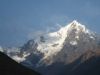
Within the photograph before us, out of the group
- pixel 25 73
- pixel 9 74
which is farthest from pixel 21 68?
pixel 9 74

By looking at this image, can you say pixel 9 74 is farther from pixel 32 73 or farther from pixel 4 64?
pixel 32 73

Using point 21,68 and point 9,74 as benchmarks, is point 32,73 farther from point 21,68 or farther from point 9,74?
point 9,74

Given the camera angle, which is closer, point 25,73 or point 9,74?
point 9,74

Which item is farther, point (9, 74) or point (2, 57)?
point (2, 57)

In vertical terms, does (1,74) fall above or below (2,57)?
below

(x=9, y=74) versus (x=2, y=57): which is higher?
(x=2, y=57)

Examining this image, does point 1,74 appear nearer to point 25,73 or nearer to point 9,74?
point 9,74

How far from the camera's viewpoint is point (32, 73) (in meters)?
94.1

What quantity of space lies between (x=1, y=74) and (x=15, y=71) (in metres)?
5.86

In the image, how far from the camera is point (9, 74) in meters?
85.4

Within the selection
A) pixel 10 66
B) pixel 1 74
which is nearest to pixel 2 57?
pixel 10 66

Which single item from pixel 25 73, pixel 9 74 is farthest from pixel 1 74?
pixel 25 73

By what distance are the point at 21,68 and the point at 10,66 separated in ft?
13.9

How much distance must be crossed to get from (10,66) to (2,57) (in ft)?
16.5
